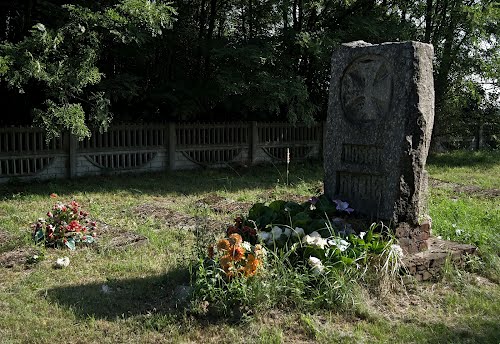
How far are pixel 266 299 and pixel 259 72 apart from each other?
25.2 feet

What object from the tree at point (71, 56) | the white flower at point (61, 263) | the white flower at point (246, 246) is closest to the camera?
the white flower at point (246, 246)

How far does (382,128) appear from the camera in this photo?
4.93 m

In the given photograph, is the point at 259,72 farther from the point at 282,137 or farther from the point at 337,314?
the point at 337,314

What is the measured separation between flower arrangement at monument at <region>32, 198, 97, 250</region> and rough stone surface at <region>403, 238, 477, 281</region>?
325 cm

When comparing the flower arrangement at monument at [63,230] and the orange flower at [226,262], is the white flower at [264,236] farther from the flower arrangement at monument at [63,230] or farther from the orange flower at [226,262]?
the flower arrangement at monument at [63,230]

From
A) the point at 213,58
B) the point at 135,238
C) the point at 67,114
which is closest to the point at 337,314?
the point at 135,238

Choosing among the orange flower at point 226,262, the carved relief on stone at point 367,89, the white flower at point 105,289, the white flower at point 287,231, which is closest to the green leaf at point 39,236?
the white flower at point 105,289

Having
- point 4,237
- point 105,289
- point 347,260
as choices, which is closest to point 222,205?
point 4,237

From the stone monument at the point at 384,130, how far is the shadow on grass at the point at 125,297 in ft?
6.27

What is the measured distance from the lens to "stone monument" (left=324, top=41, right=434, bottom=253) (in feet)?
15.5

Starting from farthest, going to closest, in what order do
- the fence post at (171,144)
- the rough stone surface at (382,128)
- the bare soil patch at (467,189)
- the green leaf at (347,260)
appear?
the fence post at (171,144) < the bare soil patch at (467,189) < the rough stone surface at (382,128) < the green leaf at (347,260)

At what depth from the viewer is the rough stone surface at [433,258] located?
4.61 m

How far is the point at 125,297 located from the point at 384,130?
2732mm

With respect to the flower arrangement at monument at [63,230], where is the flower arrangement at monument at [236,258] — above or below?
above
